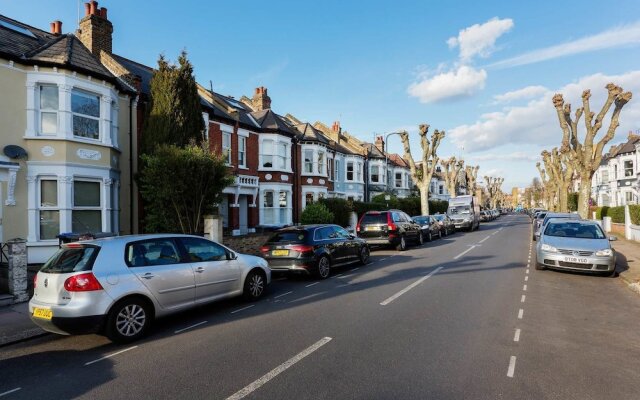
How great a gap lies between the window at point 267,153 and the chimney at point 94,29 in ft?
32.6

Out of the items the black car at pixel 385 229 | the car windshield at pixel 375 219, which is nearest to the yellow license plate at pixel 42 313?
the black car at pixel 385 229

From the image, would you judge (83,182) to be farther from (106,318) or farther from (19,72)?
(106,318)

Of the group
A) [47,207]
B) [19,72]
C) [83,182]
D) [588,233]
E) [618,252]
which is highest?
[19,72]

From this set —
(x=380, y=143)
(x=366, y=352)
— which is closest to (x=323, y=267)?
(x=366, y=352)

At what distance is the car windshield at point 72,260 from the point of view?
5.77m

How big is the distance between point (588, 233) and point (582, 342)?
288 inches

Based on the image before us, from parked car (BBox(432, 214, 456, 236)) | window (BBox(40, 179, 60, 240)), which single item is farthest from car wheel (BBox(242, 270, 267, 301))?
parked car (BBox(432, 214, 456, 236))

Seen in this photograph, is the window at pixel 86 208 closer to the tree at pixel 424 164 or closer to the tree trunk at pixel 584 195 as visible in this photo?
the tree at pixel 424 164

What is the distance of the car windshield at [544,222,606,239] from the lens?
448 inches

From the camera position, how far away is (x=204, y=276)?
713cm

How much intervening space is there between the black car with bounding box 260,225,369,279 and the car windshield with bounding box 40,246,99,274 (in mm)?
5456

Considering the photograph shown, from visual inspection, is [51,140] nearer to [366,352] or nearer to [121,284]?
[121,284]

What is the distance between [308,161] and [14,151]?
738 inches

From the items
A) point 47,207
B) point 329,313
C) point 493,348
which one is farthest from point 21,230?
point 493,348
